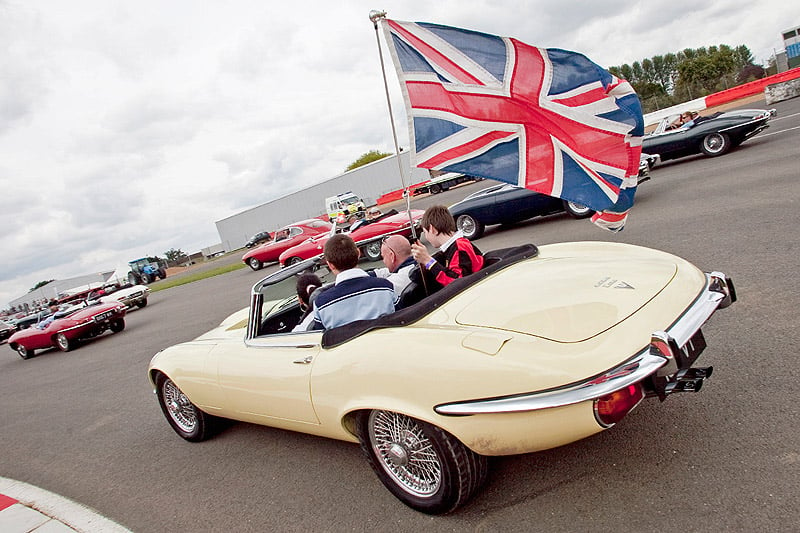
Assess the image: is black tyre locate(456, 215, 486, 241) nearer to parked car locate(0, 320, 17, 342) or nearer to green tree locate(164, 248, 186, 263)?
parked car locate(0, 320, 17, 342)

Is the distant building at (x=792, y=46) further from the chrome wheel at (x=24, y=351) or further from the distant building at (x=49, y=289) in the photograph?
the distant building at (x=49, y=289)

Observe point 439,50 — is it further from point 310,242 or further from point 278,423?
point 310,242

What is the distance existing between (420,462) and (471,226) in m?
9.32

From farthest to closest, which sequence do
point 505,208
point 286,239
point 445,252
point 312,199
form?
1. point 312,199
2. point 286,239
3. point 505,208
4. point 445,252

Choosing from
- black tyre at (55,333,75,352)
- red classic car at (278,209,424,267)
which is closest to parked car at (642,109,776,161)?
red classic car at (278,209,424,267)

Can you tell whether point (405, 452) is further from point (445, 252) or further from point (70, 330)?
point (70, 330)

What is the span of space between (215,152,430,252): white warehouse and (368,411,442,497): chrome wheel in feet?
125

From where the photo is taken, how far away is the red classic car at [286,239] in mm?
18453

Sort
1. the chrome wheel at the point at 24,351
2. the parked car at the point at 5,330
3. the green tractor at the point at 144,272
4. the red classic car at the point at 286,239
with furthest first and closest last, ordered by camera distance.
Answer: the green tractor at the point at 144,272 < the parked car at the point at 5,330 < the red classic car at the point at 286,239 < the chrome wheel at the point at 24,351

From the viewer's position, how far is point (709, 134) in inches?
482

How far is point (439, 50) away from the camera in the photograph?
3396 millimetres

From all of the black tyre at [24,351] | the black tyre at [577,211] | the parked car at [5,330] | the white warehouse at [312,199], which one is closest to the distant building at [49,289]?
the white warehouse at [312,199]

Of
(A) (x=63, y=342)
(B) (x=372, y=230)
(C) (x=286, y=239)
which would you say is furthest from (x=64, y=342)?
(C) (x=286, y=239)

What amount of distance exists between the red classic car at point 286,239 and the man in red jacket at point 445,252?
14.6m
